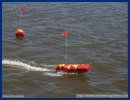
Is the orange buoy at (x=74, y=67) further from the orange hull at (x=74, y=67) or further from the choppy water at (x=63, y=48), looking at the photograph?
the choppy water at (x=63, y=48)

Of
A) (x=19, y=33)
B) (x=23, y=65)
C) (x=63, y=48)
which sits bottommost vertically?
(x=23, y=65)

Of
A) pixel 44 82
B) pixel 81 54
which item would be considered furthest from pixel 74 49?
pixel 44 82

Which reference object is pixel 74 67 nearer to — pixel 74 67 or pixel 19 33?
pixel 74 67

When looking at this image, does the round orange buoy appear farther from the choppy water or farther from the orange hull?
the orange hull

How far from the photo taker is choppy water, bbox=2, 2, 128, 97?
36594 mm

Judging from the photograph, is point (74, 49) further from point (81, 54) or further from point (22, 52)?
point (22, 52)

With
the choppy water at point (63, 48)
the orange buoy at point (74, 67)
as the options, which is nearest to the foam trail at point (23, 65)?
the choppy water at point (63, 48)

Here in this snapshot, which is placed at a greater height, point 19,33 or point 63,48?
point 19,33

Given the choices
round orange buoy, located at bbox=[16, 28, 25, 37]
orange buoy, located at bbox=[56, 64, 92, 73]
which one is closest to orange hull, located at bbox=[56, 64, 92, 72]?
orange buoy, located at bbox=[56, 64, 92, 73]

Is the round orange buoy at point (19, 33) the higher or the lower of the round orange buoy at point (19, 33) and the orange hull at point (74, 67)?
the higher

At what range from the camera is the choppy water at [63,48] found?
36594 millimetres

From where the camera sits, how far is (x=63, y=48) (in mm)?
44812

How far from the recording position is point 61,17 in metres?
55.3

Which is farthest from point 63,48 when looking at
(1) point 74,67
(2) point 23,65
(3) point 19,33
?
(1) point 74,67
